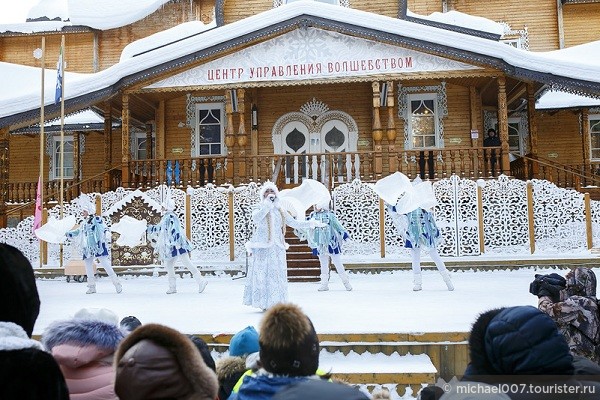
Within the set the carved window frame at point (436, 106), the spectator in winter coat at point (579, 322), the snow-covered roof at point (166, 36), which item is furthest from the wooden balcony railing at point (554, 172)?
the spectator in winter coat at point (579, 322)

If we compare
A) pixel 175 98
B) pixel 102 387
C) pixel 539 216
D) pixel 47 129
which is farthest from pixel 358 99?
pixel 102 387

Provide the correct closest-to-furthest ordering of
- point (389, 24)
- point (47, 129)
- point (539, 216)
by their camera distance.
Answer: point (539, 216) < point (389, 24) < point (47, 129)

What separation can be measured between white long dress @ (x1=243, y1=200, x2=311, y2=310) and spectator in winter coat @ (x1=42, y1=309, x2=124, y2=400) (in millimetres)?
5445

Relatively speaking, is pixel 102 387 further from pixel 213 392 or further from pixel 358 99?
pixel 358 99

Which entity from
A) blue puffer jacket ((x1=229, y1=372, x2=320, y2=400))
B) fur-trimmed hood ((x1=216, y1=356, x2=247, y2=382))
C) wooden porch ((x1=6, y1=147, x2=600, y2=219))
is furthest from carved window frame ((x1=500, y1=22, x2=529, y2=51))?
blue puffer jacket ((x1=229, y1=372, x2=320, y2=400))

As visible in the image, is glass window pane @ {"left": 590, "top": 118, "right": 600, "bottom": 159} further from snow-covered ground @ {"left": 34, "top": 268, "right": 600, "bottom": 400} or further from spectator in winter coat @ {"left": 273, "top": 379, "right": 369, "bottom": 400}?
spectator in winter coat @ {"left": 273, "top": 379, "right": 369, "bottom": 400}

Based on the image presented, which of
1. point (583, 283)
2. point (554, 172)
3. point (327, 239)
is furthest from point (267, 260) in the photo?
point (554, 172)

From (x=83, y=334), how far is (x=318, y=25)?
14.0 meters

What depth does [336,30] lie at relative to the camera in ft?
51.3

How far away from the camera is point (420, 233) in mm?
10172

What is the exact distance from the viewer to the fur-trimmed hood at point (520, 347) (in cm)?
209

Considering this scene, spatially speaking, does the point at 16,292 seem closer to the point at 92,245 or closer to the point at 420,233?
the point at 420,233

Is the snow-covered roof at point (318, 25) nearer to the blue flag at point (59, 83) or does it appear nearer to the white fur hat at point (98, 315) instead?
the blue flag at point (59, 83)

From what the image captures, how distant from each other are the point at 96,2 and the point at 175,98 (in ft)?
24.7
